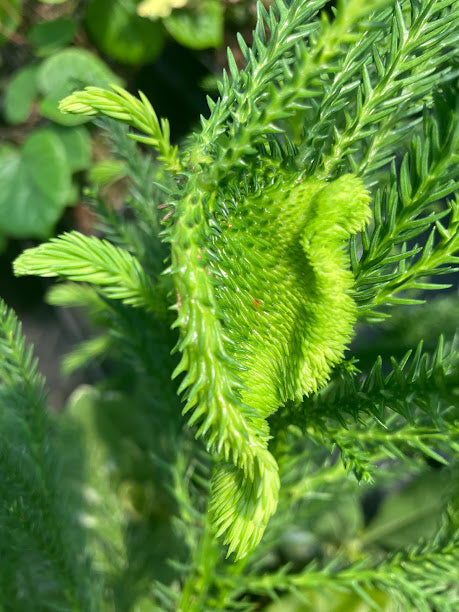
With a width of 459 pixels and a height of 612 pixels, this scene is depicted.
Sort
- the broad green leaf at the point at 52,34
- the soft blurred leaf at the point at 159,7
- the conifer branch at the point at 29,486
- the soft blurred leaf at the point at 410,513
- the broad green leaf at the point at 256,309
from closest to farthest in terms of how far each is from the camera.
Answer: the broad green leaf at the point at 256,309
the conifer branch at the point at 29,486
the soft blurred leaf at the point at 410,513
the soft blurred leaf at the point at 159,7
the broad green leaf at the point at 52,34

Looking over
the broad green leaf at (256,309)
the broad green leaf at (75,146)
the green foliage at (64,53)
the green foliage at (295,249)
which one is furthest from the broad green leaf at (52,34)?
the broad green leaf at (256,309)

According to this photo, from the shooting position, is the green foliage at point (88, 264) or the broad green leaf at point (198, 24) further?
the broad green leaf at point (198, 24)

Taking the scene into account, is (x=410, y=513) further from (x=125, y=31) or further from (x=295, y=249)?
(x=125, y=31)

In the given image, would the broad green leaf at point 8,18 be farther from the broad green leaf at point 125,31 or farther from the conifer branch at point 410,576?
the conifer branch at point 410,576

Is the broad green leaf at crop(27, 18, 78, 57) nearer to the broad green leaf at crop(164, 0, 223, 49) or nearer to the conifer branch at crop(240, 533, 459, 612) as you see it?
the broad green leaf at crop(164, 0, 223, 49)

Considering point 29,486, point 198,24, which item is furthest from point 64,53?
point 29,486

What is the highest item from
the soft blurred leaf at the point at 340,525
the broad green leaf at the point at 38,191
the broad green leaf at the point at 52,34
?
the broad green leaf at the point at 52,34

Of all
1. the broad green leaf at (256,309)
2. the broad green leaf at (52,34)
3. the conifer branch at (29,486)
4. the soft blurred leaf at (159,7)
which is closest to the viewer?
the broad green leaf at (256,309)
